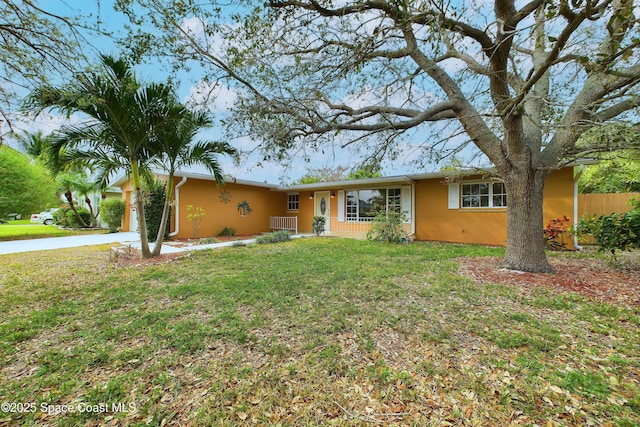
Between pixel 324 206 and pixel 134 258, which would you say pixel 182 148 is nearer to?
pixel 134 258

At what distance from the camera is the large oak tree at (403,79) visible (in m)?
3.87

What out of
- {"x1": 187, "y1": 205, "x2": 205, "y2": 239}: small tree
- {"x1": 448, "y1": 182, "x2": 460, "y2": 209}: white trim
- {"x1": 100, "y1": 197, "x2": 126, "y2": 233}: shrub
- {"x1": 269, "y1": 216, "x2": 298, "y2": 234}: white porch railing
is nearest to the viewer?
{"x1": 448, "y1": 182, "x2": 460, "y2": 209}: white trim

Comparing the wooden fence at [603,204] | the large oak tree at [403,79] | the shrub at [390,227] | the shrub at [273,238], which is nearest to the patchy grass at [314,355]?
the large oak tree at [403,79]

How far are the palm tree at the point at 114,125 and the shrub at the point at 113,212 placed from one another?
27.8 feet

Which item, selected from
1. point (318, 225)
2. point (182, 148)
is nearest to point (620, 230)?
point (318, 225)

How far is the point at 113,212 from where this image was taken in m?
13.8

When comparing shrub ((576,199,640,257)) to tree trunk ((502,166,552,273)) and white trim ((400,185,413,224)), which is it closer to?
tree trunk ((502,166,552,273))

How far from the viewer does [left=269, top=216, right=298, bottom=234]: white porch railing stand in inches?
549

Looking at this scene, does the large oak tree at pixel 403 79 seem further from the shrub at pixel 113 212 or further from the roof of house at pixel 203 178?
the shrub at pixel 113 212

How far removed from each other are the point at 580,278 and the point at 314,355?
5.10 meters

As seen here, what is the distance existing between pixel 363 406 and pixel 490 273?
433 centimetres

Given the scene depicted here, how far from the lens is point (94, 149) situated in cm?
628

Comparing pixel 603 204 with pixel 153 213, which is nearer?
pixel 603 204

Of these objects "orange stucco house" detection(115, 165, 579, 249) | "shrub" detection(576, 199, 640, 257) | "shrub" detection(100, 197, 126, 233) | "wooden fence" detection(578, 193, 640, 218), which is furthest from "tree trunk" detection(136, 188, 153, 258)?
"wooden fence" detection(578, 193, 640, 218)
